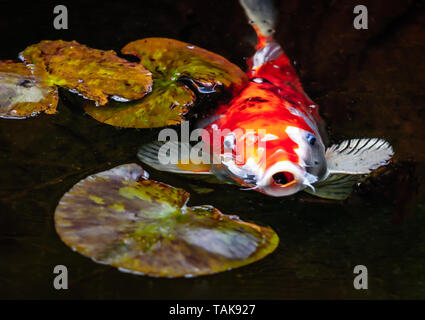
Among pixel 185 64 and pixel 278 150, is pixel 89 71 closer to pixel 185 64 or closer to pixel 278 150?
pixel 185 64

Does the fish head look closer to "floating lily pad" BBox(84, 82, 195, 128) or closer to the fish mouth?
the fish mouth

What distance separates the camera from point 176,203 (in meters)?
1.85

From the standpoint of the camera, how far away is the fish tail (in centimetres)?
320

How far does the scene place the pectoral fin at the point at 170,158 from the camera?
2.15m

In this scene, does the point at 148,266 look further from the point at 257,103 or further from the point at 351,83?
the point at 351,83

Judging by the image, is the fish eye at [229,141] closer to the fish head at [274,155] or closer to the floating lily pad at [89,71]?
the fish head at [274,155]

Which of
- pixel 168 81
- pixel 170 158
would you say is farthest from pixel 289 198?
pixel 168 81

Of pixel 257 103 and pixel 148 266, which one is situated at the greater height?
pixel 257 103

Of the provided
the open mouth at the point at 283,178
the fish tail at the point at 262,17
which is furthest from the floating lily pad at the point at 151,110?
the fish tail at the point at 262,17

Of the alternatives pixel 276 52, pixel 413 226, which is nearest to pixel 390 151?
pixel 413 226

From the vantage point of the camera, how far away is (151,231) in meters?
1.70

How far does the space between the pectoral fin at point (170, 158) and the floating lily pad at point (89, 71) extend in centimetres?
32

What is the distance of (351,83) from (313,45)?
49 cm
